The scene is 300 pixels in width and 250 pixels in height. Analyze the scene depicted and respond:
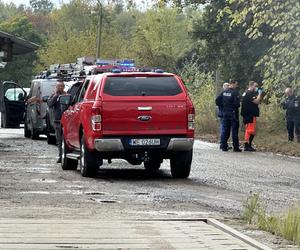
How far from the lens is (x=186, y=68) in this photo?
49.2m

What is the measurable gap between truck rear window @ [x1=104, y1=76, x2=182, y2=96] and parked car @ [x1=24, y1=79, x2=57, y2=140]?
36.6 ft

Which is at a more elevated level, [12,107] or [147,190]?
[12,107]

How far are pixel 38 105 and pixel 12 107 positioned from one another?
161 inches

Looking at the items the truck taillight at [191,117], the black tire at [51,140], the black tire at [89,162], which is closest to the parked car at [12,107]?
the black tire at [51,140]

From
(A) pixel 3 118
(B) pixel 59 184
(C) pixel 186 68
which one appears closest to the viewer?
(B) pixel 59 184

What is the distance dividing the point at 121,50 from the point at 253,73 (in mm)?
29854

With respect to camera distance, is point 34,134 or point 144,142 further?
point 34,134

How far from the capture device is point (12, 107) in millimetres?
31391

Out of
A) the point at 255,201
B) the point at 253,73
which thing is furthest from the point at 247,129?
the point at 255,201

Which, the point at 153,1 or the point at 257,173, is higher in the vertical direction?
the point at 153,1

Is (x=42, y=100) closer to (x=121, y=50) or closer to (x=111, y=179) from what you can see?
(x=111, y=179)

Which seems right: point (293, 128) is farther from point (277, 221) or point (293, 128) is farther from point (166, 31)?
point (166, 31)

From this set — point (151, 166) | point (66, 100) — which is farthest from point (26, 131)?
point (151, 166)

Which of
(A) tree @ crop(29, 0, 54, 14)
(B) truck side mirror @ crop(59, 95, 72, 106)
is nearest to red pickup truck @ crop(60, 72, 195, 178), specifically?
(B) truck side mirror @ crop(59, 95, 72, 106)
